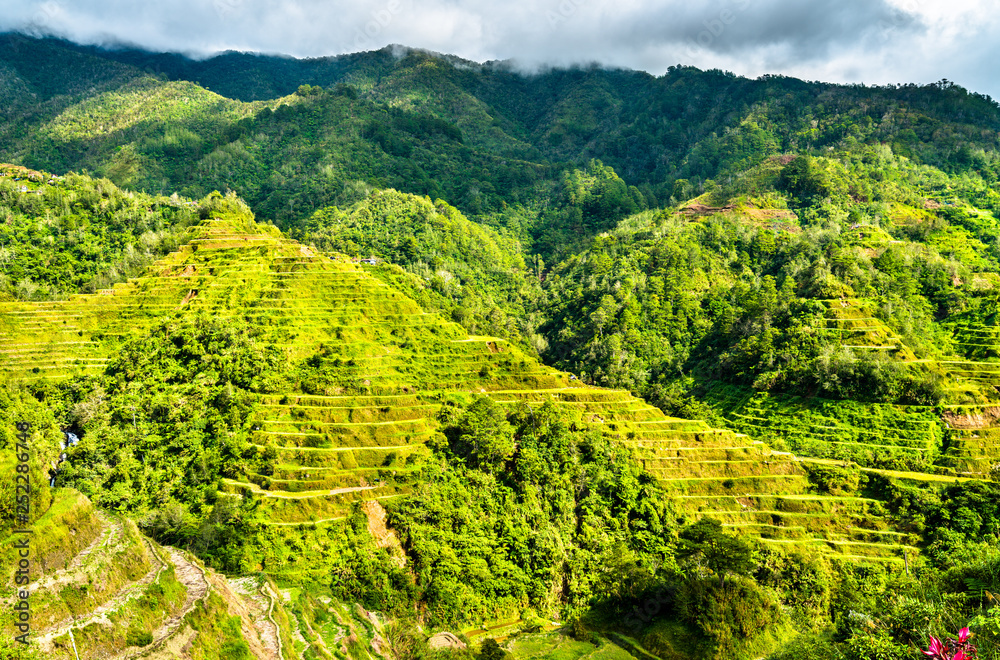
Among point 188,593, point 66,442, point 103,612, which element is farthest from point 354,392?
point 103,612

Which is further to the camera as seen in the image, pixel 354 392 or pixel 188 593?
pixel 354 392

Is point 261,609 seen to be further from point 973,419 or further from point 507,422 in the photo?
point 973,419

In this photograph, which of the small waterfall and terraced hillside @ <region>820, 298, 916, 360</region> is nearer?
the small waterfall

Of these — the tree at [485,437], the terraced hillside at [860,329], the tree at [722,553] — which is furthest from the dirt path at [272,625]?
the terraced hillside at [860,329]

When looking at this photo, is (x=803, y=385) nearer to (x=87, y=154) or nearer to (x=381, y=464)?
(x=381, y=464)

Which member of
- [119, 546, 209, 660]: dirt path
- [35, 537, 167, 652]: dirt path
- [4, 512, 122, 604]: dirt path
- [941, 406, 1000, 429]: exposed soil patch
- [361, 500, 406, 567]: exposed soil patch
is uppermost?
[941, 406, 1000, 429]: exposed soil patch

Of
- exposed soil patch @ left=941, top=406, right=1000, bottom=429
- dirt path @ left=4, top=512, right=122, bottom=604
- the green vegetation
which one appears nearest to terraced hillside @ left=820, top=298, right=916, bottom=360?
the green vegetation

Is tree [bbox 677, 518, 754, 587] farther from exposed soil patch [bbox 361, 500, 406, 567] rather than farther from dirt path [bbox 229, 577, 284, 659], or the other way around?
dirt path [bbox 229, 577, 284, 659]

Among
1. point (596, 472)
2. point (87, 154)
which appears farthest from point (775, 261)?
point (87, 154)
